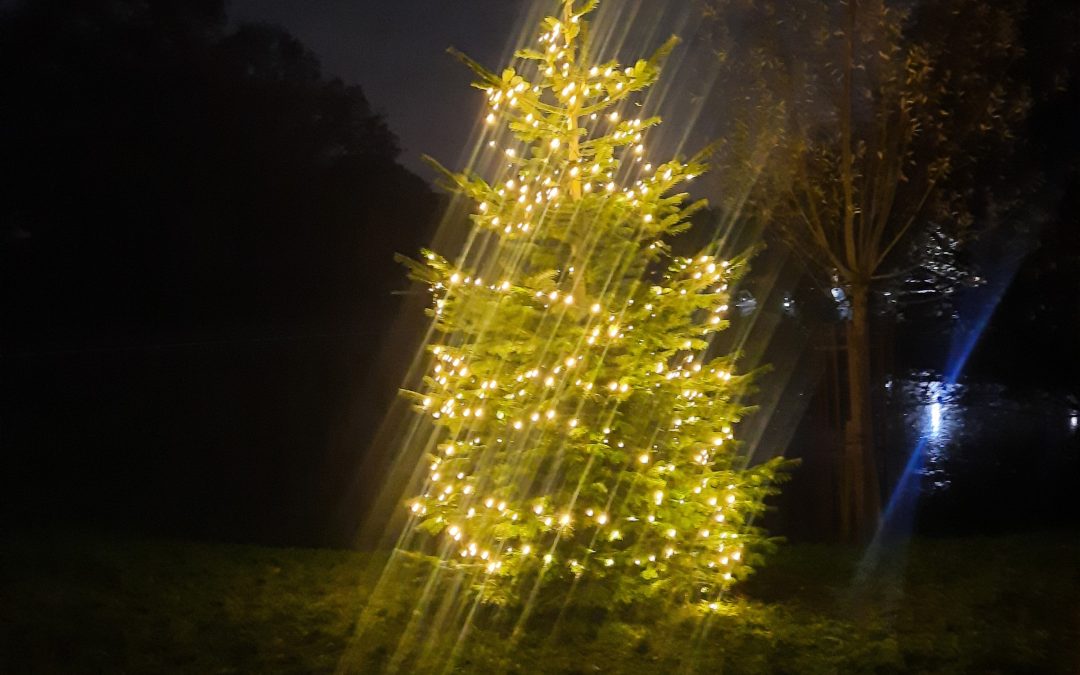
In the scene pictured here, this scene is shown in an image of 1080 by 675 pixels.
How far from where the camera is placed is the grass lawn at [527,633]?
5.16 m

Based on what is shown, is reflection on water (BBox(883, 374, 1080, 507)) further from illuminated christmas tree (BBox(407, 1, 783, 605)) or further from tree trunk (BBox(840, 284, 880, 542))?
illuminated christmas tree (BBox(407, 1, 783, 605))

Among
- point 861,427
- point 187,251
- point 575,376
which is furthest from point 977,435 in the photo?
point 187,251

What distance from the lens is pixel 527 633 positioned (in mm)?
5684

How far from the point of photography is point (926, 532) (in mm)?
9766

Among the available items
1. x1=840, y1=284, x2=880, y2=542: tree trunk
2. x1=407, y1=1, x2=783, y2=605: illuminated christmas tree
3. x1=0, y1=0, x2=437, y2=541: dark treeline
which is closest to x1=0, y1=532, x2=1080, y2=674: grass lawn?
x1=407, y1=1, x2=783, y2=605: illuminated christmas tree

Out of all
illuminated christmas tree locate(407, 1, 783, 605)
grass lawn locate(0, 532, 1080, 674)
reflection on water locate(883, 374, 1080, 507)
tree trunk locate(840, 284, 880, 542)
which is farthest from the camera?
reflection on water locate(883, 374, 1080, 507)

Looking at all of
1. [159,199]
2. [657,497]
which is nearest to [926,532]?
[657,497]

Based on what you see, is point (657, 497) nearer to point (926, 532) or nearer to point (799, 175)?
point (799, 175)

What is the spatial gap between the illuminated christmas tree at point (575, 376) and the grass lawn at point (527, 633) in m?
0.43

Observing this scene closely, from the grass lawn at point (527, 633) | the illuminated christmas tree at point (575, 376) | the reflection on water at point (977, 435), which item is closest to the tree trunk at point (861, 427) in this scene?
the grass lawn at point (527, 633)

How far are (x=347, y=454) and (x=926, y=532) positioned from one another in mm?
6842

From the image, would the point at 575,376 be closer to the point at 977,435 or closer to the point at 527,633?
the point at 527,633

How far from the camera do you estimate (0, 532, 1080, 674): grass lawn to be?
516 cm

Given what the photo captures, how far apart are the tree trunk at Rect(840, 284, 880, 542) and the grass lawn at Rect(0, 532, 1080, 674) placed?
1.00 m
